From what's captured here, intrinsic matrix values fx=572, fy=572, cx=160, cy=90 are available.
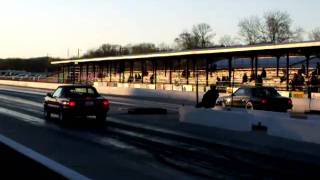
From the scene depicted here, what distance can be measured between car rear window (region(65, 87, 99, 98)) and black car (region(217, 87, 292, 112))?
803cm

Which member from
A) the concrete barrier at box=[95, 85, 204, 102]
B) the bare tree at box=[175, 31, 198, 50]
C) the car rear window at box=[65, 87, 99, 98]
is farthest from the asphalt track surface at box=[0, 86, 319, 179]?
the bare tree at box=[175, 31, 198, 50]

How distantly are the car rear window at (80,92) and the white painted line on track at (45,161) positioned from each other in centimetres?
686

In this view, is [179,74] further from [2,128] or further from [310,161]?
[310,161]

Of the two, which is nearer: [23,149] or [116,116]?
[23,149]

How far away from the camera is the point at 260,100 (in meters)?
27.0

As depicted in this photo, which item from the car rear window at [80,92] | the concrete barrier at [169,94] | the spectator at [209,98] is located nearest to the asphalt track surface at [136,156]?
the spectator at [209,98]

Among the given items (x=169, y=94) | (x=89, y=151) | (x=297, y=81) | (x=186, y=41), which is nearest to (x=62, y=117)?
(x=89, y=151)

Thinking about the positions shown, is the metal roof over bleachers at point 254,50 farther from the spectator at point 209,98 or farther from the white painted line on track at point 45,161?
the white painted line on track at point 45,161

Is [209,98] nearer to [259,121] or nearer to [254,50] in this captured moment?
[259,121]

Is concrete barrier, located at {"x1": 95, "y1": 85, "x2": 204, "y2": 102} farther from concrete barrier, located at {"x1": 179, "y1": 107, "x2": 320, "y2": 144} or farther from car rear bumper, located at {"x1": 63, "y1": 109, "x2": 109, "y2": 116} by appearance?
concrete barrier, located at {"x1": 179, "y1": 107, "x2": 320, "y2": 144}

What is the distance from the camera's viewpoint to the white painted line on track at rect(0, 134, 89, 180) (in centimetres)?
969

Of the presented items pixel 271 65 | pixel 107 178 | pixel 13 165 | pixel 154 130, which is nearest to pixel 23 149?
pixel 13 165

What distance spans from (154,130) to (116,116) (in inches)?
266

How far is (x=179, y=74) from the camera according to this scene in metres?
67.7
